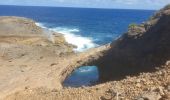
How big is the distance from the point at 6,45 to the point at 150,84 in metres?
32.5

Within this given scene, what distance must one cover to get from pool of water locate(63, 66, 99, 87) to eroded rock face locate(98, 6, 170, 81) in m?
2.75

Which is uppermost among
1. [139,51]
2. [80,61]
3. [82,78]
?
→ [139,51]

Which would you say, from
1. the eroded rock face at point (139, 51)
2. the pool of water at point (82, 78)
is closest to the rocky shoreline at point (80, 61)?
the eroded rock face at point (139, 51)

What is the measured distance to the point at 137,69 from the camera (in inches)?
1535

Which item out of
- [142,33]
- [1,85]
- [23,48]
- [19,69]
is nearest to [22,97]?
[1,85]

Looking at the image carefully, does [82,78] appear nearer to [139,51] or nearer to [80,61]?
[80,61]

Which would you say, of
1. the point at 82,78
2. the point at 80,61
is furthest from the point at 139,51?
the point at 82,78

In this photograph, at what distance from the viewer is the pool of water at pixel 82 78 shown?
147 feet

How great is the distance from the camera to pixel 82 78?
48.7m

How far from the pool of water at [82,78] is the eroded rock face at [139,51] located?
2748 mm

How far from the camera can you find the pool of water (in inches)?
1768

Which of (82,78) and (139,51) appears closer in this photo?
(139,51)

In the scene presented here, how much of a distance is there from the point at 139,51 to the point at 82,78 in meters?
10.9

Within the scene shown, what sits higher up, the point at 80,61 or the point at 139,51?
the point at 139,51
